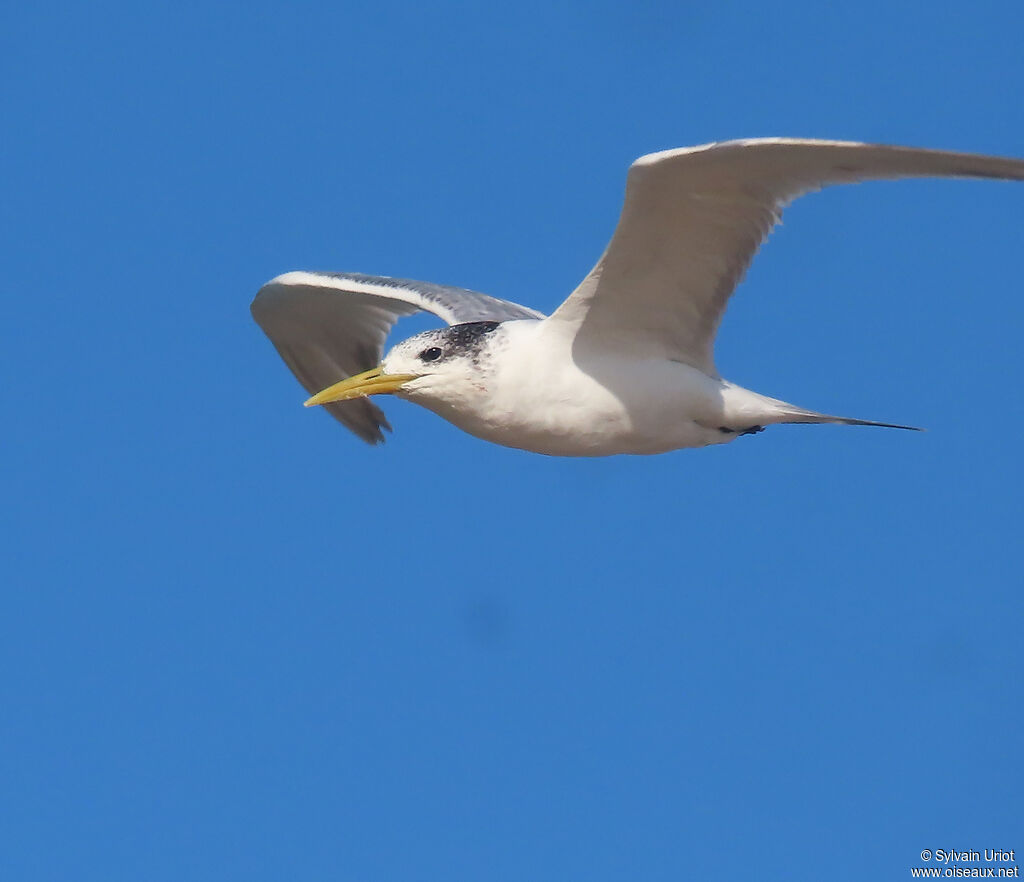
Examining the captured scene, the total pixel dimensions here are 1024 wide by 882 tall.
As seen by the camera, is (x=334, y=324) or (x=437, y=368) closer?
(x=437, y=368)

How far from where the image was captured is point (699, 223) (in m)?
8.84

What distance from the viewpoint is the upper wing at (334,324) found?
41.7 ft

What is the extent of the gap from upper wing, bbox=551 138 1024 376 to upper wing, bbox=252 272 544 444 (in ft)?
9.76

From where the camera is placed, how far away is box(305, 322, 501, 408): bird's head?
9.36 metres

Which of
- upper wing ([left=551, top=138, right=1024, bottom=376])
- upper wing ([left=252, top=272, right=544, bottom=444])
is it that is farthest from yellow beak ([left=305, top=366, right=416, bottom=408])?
upper wing ([left=252, top=272, right=544, bottom=444])

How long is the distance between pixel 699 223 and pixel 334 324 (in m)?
5.42

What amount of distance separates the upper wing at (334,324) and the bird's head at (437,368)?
289 centimetres

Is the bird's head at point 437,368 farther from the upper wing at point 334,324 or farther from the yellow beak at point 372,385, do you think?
the upper wing at point 334,324

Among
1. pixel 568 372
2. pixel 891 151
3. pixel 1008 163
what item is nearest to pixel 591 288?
pixel 568 372

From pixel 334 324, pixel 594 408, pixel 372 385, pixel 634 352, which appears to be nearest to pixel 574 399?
pixel 594 408

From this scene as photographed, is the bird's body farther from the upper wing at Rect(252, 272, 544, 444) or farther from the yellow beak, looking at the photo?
the upper wing at Rect(252, 272, 544, 444)

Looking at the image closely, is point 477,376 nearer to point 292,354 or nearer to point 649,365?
point 649,365

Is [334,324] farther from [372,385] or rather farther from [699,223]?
[699,223]

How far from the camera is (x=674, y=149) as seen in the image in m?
8.05
